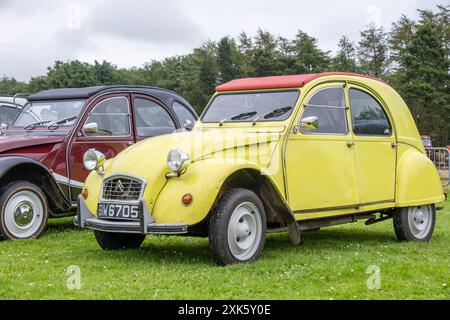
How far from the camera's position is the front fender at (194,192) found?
6.41 m

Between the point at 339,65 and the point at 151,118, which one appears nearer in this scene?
the point at 151,118

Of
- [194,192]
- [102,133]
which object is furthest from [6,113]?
[194,192]

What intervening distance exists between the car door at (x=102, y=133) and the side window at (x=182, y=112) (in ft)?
3.70

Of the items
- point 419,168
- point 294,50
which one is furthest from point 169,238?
point 294,50

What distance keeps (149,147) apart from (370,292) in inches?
116

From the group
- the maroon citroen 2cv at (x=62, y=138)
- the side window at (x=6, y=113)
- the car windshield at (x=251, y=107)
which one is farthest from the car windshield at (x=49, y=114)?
the car windshield at (x=251, y=107)

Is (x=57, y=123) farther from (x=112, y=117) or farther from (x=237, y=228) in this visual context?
(x=237, y=228)

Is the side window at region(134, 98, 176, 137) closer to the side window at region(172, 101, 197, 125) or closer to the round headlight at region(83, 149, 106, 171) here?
the side window at region(172, 101, 197, 125)

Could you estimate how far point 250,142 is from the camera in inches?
282

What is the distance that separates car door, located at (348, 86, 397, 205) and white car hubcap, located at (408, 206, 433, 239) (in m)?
0.54

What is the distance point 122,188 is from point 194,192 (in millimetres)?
895

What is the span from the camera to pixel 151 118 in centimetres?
1127

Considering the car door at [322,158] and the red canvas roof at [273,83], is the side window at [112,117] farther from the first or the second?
the car door at [322,158]

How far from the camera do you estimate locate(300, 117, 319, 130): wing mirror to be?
291 inches
